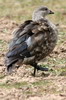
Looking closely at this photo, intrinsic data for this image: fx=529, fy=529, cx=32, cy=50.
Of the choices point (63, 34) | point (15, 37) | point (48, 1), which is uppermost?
point (15, 37)

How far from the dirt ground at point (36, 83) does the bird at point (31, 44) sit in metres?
0.24

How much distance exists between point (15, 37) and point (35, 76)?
2.52 feet

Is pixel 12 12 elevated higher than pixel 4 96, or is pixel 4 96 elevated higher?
pixel 4 96

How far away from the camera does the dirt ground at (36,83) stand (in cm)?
774

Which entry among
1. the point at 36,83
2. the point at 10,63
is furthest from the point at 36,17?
the point at 36,83

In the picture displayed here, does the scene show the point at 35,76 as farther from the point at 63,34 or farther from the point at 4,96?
the point at 63,34

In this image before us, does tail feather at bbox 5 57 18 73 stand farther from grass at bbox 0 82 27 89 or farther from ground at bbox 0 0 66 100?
grass at bbox 0 82 27 89

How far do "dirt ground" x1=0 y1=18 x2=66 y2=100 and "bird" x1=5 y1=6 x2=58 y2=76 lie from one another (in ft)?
0.78

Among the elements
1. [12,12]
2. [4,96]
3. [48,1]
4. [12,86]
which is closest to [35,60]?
[12,86]

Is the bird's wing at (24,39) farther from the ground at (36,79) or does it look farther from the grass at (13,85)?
the grass at (13,85)

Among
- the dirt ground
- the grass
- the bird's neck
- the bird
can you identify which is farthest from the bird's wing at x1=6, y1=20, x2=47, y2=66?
the bird's neck

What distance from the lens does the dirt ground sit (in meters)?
7.74

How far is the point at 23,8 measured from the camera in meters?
18.8

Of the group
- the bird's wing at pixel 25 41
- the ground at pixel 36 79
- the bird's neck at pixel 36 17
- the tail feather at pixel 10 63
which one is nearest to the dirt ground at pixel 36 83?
the ground at pixel 36 79
